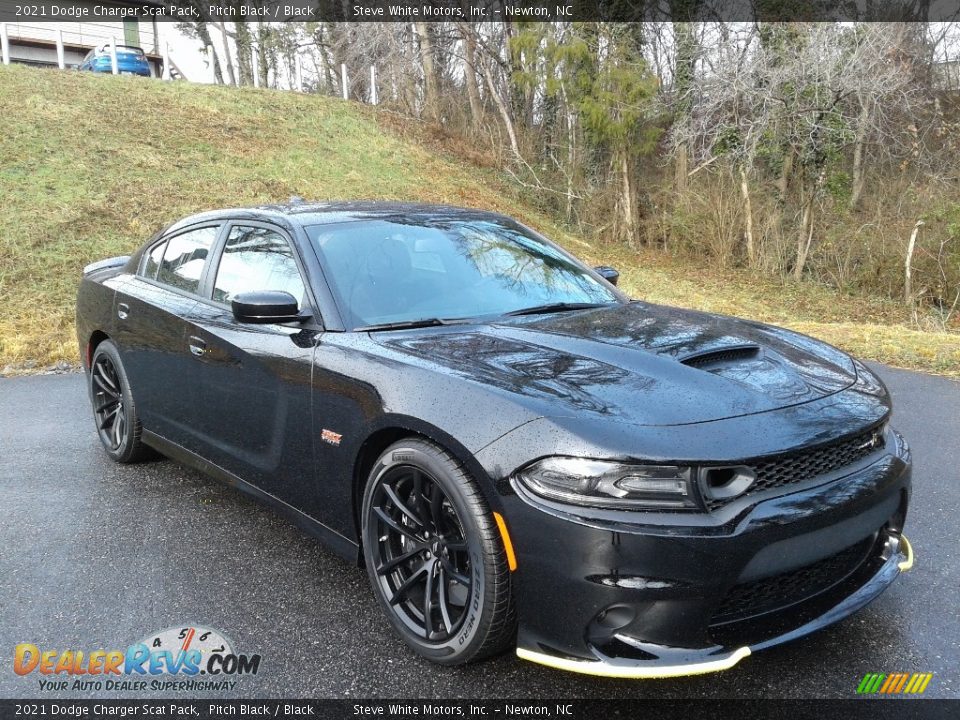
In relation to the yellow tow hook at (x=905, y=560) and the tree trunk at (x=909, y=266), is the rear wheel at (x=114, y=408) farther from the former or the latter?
the tree trunk at (x=909, y=266)

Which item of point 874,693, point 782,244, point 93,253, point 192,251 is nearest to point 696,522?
point 874,693

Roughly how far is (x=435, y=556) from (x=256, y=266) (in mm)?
1737

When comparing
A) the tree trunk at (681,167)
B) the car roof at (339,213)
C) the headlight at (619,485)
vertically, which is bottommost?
the headlight at (619,485)

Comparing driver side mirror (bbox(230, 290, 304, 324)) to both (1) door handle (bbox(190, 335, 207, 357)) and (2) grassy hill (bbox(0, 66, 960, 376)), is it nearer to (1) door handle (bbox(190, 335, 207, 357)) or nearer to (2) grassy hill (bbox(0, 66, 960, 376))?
(1) door handle (bbox(190, 335, 207, 357))

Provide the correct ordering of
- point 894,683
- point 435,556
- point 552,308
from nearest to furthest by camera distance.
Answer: point 894,683 < point 435,556 < point 552,308

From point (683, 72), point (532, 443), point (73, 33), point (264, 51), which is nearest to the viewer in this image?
point (532, 443)

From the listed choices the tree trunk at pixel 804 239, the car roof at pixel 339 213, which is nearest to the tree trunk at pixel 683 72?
the tree trunk at pixel 804 239

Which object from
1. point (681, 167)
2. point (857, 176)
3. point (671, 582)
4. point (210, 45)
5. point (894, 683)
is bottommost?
point (894, 683)

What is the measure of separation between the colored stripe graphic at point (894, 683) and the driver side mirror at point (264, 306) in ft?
7.66

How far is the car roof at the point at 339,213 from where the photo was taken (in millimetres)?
3531

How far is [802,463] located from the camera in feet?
7.18

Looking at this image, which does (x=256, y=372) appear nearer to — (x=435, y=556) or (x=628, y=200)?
(x=435, y=556)

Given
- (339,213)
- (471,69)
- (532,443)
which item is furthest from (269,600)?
(471,69)

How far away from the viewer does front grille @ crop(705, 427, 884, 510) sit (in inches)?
82.8
